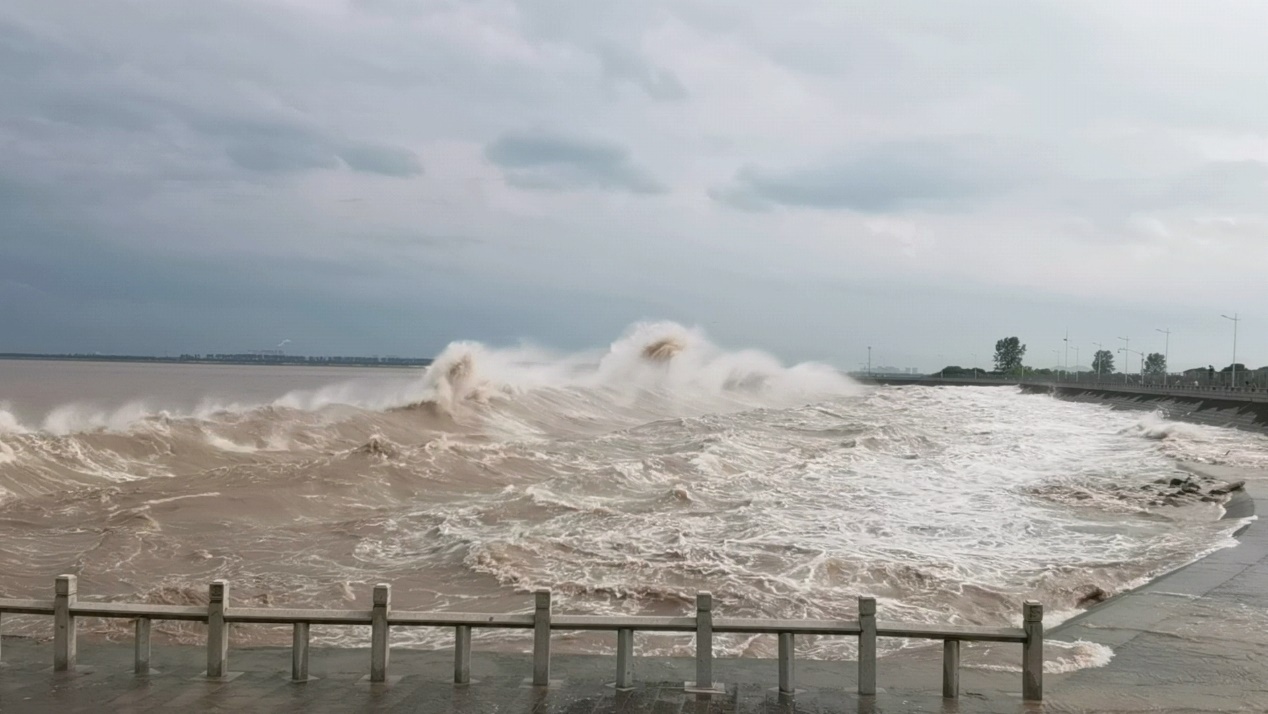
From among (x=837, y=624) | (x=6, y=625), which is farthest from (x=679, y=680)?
(x=6, y=625)

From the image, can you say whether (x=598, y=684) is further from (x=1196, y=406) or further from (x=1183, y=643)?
(x=1196, y=406)

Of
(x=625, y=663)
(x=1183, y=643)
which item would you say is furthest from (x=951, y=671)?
(x=1183, y=643)

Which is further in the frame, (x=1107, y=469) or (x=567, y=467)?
(x=1107, y=469)

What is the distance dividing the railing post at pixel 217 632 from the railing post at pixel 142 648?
0.52 meters

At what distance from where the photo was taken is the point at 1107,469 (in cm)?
2600

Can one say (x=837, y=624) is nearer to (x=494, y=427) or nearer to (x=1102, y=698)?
(x=1102, y=698)

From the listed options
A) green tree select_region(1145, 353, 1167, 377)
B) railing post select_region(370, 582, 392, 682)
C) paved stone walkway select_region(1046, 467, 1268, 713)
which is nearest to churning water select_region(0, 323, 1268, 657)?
paved stone walkway select_region(1046, 467, 1268, 713)

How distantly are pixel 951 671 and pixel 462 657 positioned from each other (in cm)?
345

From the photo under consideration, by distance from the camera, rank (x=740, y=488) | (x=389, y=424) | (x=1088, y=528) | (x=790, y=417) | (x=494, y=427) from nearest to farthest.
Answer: (x=1088, y=528), (x=740, y=488), (x=389, y=424), (x=494, y=427), (x=790, y=417)

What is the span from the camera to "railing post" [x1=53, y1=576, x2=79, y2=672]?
6.92m

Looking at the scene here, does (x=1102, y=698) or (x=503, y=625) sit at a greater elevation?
(x=503, y=625)

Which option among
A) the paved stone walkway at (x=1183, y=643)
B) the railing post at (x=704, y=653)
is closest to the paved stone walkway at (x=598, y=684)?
the paved stone walkway at (x=1183, y=643)

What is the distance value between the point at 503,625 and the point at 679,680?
1.35 metres

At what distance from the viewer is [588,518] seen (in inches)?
631
